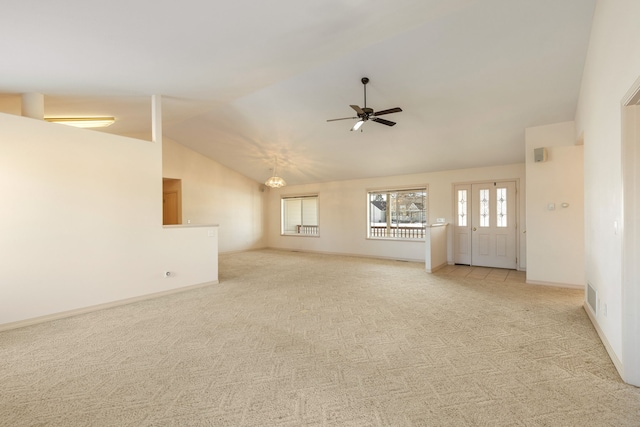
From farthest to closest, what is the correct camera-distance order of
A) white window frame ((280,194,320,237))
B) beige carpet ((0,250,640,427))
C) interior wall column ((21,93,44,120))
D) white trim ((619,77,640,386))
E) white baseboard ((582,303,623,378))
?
white window frame ((280,194,320,237)), interior wall column ((21,93,44,120)), white baseboard ((582,303,623,378)), white trim ((619,77,640,386)), beige carpet ((0,250,640,427))

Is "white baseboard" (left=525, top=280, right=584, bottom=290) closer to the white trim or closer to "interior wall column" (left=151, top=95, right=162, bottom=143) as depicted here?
the white trim

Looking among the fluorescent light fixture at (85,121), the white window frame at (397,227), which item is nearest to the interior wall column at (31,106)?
the fluorescent light fixture at (85,121)

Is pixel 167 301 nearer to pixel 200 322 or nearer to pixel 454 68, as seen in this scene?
pixel 200 322

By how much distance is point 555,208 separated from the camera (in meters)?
5.02

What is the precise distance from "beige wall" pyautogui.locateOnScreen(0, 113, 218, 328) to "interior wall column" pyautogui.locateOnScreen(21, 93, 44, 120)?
1.36ft

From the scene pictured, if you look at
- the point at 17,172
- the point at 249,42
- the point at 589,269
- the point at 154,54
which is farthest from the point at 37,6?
the point at 589,269

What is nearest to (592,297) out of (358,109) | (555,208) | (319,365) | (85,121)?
(555,208)

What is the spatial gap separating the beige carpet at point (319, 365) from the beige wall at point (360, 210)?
3327mm

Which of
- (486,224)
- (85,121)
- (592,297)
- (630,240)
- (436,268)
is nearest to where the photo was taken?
(630,240)

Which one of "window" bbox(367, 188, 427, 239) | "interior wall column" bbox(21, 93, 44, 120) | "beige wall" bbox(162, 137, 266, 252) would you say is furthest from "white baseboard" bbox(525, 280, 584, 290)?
"beige wall" bbox(162, 137, 266, 252)

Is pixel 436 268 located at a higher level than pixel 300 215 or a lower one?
lower

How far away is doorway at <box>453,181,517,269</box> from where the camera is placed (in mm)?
6605

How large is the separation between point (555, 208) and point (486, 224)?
191 centimetres

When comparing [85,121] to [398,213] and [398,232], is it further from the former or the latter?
[398,232]
